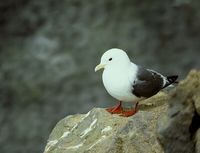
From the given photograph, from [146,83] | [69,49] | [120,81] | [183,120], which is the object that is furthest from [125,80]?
[69,49]

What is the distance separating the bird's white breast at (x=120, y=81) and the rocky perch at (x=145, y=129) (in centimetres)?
15

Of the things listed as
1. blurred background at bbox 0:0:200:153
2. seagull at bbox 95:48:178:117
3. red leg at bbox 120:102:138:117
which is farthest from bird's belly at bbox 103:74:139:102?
blurred background at bbox 0:0:200:153

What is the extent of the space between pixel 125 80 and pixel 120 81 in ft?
0.13

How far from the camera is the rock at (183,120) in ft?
11.1

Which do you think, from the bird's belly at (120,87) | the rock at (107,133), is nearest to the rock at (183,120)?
the rock at (107,133)

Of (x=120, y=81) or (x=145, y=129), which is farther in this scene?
(x=120, y=81)

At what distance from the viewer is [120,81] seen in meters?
4.32

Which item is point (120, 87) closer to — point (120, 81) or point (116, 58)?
point (120, 81)

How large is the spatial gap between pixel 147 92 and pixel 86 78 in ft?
15.5

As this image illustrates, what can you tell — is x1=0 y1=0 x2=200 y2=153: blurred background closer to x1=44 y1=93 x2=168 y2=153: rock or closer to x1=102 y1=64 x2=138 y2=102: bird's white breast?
x1=44 y1=93 x2=168 y2=153: rock

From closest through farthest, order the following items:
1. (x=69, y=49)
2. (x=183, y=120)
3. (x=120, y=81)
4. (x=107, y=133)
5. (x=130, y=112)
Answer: (x=183, y=120) → (x=107, y=133) → (x=120, y=81) → (x=130, y=112) → (x=69, y=49)

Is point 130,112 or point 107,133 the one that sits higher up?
point 130,112

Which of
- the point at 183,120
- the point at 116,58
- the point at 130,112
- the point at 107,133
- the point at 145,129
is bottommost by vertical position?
the point at 183,120

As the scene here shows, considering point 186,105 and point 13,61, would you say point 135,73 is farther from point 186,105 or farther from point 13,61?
point 13,61
